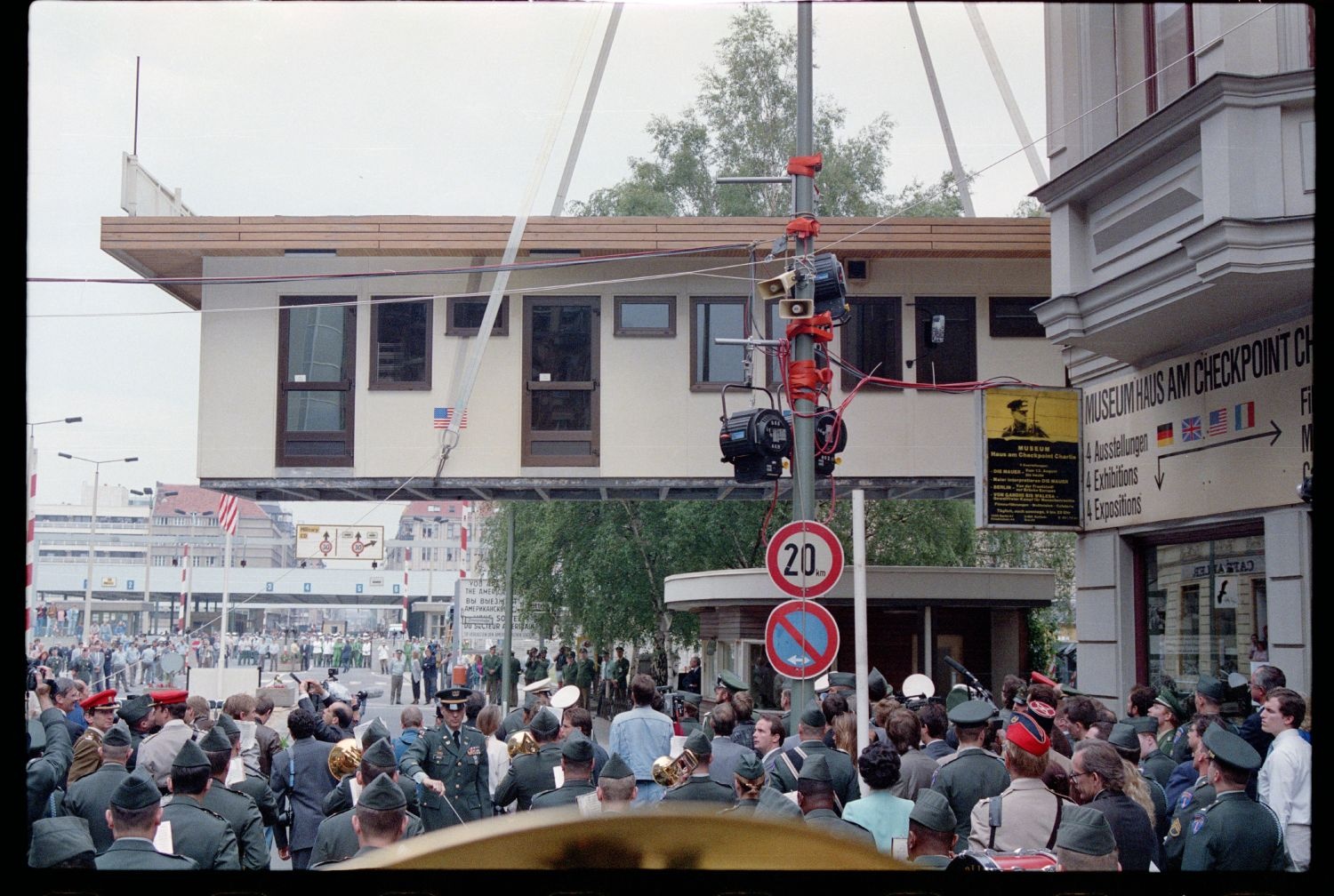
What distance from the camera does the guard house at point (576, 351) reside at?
16.7 metres

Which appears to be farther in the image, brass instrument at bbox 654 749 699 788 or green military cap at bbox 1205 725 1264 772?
brass instrument at bbox 654 749 699 788

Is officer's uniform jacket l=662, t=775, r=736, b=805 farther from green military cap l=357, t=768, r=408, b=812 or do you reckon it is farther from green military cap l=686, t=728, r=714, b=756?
green military cap l=357, t=768, r=408, b=812

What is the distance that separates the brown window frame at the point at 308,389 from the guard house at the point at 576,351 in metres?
0.02

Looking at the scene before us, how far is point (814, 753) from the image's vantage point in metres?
7.27

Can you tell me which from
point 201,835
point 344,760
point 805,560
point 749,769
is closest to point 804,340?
point 805,560

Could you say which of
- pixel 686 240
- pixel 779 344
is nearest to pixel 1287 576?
pixel 779 344

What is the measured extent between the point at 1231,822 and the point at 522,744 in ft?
17.6

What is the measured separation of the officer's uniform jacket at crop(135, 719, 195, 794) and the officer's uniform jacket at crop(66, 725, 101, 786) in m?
0.39

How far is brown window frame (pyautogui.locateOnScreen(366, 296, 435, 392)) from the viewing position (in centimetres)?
1700

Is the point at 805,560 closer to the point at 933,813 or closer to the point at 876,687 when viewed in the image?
the point at 876,687

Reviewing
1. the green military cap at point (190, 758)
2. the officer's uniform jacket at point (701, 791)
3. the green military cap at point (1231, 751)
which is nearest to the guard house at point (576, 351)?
the officer's uniform jacket at point (701, 791)

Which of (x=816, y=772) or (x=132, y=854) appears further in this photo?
(x=816, y=772)

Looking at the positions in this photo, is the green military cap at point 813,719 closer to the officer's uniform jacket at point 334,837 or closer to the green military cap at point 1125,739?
the green military cap at point 1125,739

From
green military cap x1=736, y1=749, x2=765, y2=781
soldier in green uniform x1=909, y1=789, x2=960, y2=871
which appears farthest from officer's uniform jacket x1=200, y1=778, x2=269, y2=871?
soldier in green uniform x1=909, y1=789, x2=960, y2=871
